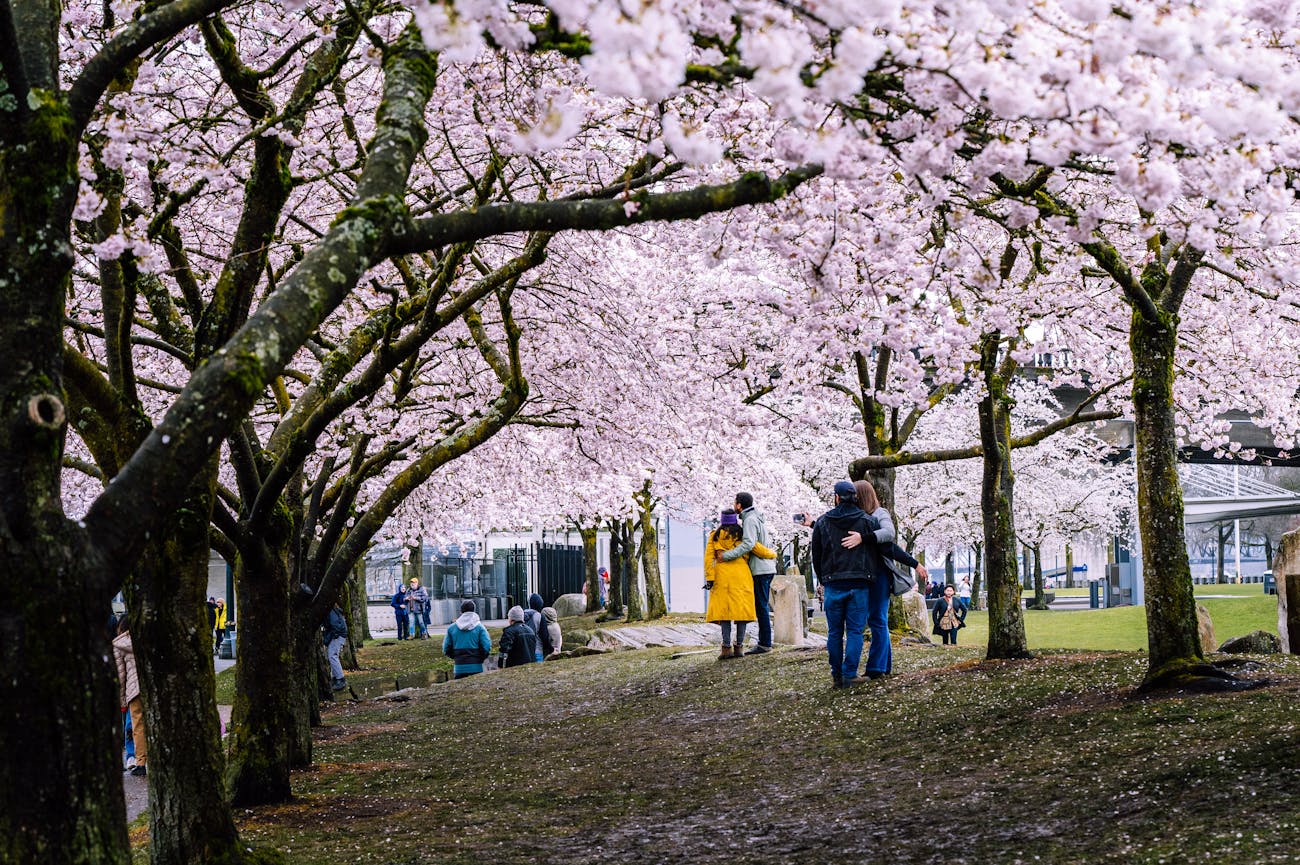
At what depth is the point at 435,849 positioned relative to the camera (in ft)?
23.3

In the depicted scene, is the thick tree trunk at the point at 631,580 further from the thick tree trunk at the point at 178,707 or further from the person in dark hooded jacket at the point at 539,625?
the thick tree trunk at the point at 178,707

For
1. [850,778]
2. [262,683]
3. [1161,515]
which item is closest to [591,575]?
[262,683]

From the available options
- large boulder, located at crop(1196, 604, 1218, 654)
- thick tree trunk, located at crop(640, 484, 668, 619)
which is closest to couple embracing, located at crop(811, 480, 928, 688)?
large boulder, located at crop(1196, 604, 1218, 654)

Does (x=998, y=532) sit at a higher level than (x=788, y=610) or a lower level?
higher

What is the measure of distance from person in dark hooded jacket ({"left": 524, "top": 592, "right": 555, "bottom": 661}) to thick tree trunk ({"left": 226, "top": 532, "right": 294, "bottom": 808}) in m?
11.7

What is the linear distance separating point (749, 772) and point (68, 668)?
5958 mm

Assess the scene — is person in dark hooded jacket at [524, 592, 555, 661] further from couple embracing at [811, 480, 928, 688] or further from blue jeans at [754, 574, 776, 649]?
couple embracing at [811, 480, 928, 688]

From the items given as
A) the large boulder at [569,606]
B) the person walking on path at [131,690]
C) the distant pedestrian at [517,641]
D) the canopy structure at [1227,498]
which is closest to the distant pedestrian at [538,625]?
the distant pedestrian at [517,641]

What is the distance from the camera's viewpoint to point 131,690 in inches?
417

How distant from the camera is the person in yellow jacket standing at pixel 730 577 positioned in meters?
14.7

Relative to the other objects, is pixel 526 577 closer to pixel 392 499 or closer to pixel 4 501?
pixel 392 499

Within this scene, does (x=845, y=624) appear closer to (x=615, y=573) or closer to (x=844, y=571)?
(x=844, y=571)

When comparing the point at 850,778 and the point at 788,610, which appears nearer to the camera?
the point at 850,778

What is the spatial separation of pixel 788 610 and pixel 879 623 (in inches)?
242
